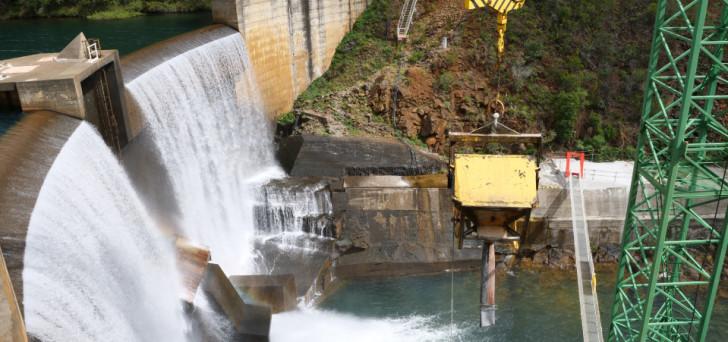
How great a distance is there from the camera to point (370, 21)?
3278 cm

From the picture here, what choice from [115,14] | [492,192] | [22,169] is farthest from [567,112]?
[115,14]

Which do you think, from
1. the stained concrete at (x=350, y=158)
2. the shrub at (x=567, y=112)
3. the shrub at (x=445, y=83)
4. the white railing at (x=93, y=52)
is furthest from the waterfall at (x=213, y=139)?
the shrub at (x=567, y=112)

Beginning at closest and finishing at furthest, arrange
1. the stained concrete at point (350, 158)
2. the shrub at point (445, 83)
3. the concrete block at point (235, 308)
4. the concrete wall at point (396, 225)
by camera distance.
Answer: the concrete block at point (235, 308)
the concrete wall at point (396, 225)
the stained concrete at point (350, 158)
the shrub at point (445, 83)

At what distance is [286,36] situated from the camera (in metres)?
28.5

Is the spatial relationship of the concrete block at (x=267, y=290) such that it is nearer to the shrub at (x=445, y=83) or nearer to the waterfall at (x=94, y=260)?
the waterfall at (x=94, y=260)

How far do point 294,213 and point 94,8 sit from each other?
28.8 meters

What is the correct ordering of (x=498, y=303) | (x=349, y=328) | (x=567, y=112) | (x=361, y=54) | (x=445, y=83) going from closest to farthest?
(x=349, y=328) → (x=498, y=303) → (x=567, y=112) → (x=445, y=83) → (x=361, y=54)

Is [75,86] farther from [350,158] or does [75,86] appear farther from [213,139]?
[350,158]

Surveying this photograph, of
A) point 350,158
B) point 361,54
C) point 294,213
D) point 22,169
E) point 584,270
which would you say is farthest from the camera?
point 361,54

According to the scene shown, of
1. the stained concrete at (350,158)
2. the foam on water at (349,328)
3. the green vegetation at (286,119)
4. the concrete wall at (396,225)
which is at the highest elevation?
the green vegetation at (286,119)

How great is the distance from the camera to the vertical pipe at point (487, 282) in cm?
1410

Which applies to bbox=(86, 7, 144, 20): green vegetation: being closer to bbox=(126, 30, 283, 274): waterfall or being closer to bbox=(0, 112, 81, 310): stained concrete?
bbox=(126, 30, 283, 274): waterfall

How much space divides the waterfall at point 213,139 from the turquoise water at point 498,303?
3.91 metres

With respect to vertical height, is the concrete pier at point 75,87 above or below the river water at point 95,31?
above
